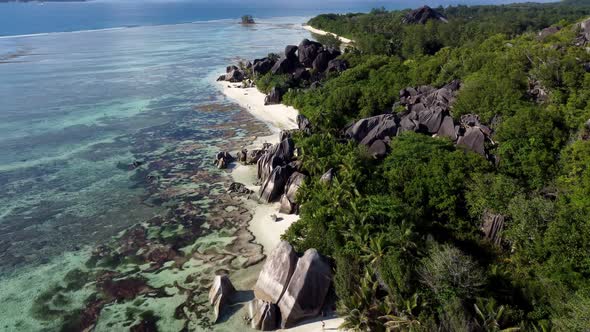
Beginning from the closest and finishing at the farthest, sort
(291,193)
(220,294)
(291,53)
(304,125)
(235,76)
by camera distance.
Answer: (220,294)
(291,193)
(304,125)
(235,76)
(291,53)

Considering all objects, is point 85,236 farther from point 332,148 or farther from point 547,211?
point 547,211

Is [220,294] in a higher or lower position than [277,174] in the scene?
lower

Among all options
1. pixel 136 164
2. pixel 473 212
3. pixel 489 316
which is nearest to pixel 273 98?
pixel 136 164

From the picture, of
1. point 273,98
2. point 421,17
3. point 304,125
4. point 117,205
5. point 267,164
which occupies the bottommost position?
point 117,205

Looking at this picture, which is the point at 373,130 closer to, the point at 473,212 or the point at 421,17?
the point at 473,212

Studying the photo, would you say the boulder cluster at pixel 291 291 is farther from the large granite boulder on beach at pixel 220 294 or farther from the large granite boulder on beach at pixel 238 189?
the large granite boulder on beach at pixel 238 189

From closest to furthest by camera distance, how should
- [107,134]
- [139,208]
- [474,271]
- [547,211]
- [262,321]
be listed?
[474,271] → [262,321] → [547,211] → [139,208] → [107,134]

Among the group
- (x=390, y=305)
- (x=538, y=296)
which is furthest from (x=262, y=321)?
(x=538, y=296)
